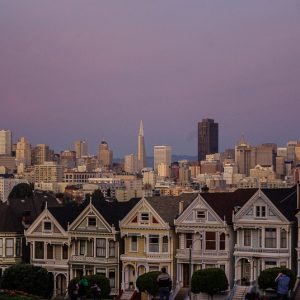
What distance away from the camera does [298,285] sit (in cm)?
6138

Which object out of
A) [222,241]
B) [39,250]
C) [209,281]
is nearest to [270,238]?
[222,241]

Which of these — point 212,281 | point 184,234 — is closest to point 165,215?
point 184,234

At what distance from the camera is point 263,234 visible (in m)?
63.4

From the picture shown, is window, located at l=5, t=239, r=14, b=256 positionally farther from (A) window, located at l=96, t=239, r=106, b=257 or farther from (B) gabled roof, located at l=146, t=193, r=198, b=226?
(B) gabled roof, located at l=146, t=193, r=198, b=226

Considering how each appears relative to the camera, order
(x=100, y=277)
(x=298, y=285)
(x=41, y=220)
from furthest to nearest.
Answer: (x=41, y=220) < (x=100, y=277) < (x=298, y=285)

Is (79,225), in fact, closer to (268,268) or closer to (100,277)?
(100,277)

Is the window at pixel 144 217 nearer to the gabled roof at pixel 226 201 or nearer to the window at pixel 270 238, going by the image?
the gabled roof at pixel 226 201

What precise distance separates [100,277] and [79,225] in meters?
4.45

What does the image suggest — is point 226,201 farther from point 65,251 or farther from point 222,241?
point 65,251

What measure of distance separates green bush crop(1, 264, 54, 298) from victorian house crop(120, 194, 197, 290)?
4164 mm

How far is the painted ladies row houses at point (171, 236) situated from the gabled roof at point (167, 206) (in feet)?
0.17

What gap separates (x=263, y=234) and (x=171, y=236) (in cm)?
540

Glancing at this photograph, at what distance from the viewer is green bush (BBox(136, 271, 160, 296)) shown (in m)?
63.4

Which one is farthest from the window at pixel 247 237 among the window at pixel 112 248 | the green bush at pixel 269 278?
the window at pixel 112 248
